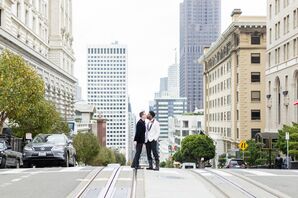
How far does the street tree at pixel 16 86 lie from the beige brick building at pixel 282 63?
2827cm

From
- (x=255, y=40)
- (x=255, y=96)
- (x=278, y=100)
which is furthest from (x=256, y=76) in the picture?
(x=278, y=100)

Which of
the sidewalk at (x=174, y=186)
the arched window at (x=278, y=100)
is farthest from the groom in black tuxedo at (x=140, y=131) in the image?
the arched window at (x=278, y=100)

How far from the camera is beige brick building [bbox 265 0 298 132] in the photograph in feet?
193

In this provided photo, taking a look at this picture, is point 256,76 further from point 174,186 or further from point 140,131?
point 174,186

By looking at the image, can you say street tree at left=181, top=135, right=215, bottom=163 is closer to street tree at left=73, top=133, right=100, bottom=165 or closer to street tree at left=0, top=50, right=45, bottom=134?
street tree at left=73, top=133, right=100, bottom=165

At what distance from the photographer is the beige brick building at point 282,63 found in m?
58.8

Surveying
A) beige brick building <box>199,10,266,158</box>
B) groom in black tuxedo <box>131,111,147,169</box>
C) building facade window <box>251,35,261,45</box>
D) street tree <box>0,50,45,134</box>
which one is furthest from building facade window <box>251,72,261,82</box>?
groom in black tuxedo <box>131,111,147,169</box>

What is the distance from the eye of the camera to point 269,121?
7012 cm

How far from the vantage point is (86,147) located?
7669 centimetres

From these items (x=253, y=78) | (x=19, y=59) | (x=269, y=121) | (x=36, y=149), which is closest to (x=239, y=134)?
(x=253, y=78)

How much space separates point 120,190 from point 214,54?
9720cm

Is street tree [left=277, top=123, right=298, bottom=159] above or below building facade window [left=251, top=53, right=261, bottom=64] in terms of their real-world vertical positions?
below

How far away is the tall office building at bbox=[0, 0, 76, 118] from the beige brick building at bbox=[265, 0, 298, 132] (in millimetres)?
27524

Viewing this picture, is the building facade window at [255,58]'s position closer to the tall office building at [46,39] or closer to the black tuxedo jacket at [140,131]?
the tall office building at [46,39]
